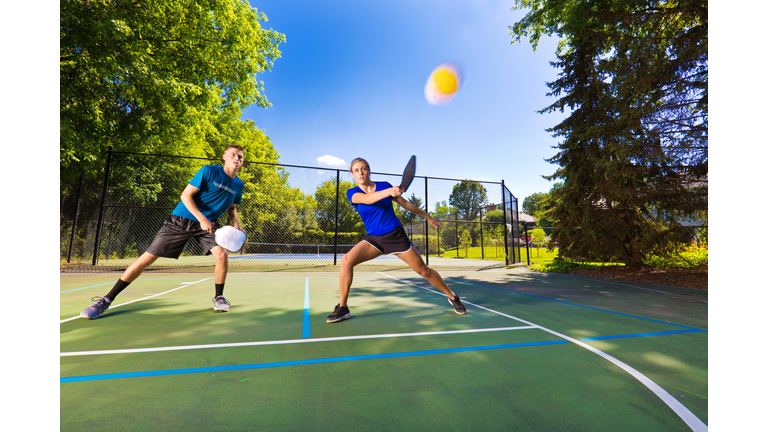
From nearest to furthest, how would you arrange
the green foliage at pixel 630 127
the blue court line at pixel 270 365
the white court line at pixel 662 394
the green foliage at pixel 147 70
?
the white court line at pixel 662 394 → the blue court line at pixel 270 365 → the green foliage at pixel 147 70 → the green foliage at pixel 630 127

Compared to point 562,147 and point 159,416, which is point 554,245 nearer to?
point 562,147

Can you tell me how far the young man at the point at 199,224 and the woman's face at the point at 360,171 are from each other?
4.78 feet

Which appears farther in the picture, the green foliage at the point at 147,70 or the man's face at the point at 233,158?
the green foliage at the point at 147,70

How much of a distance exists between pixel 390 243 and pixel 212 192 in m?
2.26

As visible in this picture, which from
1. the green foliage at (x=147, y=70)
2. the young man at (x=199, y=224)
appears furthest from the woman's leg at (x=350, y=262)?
the green foliage at (x=147, y=70)

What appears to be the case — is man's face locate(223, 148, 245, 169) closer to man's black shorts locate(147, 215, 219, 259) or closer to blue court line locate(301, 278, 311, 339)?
man's black shorts locate(147, 215, 219, 259)

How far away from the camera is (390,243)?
11.5ft

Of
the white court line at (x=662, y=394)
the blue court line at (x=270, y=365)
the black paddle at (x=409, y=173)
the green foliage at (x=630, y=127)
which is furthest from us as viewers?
the green foliage at (x=630, y=127)

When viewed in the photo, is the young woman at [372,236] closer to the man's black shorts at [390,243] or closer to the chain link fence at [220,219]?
the man's black shorts at [390,243]

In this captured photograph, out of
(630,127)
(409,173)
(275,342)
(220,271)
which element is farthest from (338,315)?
(630,127)

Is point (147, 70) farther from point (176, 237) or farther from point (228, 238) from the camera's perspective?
point (228, 238)

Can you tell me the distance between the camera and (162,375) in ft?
6.69

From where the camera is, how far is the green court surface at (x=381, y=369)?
157 centimetres
